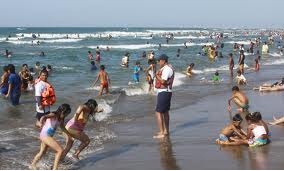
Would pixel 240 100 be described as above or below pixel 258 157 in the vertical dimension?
above

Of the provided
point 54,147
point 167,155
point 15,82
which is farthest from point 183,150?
point 15,82

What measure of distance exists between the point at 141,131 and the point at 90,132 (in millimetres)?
1143

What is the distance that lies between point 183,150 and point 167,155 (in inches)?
17.4

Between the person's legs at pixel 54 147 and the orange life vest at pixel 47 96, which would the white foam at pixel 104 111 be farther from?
the person's legs at pixel 54 147

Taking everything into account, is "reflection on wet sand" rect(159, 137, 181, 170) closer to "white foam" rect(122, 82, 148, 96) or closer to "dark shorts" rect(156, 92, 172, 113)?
"dark shorts" rect(156, 92, 172, 113)

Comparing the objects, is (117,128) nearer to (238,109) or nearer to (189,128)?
(189,128)

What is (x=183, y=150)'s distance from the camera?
28.5 ft

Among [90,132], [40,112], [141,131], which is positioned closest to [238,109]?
[141,131]

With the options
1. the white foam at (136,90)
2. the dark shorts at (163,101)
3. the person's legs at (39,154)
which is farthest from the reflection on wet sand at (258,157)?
the white foam at (136,90)

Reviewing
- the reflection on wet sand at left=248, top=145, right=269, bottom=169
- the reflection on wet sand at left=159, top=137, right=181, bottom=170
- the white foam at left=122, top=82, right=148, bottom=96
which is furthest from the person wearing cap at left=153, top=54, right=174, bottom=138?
the white foam at left=122, top=82, right=148, bottom=96

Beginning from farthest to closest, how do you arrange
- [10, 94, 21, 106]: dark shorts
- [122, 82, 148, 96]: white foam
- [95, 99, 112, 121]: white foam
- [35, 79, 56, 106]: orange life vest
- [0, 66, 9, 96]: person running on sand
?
1. [122, 82, 148, 96]: white foam
2. [0, 66, 9, 96]: person running on sand
3. [10, 94, 21, 106]: dark shorts
4. [95, 99, 112, 121]: white foam
5. [35, 79, 56, 106]: orange life vest

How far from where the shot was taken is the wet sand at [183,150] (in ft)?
25.3

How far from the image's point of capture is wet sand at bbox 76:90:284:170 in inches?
304

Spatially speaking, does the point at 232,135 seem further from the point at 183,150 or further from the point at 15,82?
the point at 15,82
